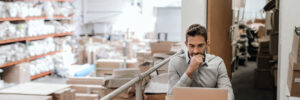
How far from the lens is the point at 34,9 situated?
22.7ft

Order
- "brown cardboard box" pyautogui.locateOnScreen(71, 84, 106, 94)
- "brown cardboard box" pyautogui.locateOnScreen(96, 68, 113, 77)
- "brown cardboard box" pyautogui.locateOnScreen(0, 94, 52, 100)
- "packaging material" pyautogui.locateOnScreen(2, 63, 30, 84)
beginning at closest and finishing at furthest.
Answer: "brown cardboard box" pyautogui.locateOnScreen(0, 94, 52, 100) < "brown cardboard box" pyautogui.locateOnScreen(71, 84, 106, 94) < "brown cardboard box" pyautogui.locateOnScreen(96, 68, 113, 77) < "packaging material" pyautogui.locateOnScreen(2, 63, 30, 84)

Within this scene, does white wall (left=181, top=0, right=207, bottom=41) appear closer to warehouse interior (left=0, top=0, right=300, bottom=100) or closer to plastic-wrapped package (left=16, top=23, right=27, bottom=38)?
warehouse interior (left=0, top=0, right=300, bottom=100)

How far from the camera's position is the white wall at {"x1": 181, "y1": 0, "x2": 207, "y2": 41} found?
3.78 m

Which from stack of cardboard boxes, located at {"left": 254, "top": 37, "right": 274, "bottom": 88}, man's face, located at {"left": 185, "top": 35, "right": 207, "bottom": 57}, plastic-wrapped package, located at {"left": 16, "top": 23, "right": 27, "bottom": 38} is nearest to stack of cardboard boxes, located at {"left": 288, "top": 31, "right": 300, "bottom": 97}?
man's face, located at {"left": 185, "top": 35, "right": 207, "bottom": 57}

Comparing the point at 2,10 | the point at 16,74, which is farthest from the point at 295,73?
the point at 16,74

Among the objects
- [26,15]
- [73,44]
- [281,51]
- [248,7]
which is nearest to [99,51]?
[73,44]

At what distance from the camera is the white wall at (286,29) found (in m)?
2.88

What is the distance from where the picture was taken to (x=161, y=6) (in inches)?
435

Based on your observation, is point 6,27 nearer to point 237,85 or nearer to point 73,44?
point 73,44

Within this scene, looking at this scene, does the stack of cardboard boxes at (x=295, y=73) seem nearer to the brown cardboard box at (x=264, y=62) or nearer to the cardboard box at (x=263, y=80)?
the cardboard box at (x=263, y=80)

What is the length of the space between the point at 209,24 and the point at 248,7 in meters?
7.83

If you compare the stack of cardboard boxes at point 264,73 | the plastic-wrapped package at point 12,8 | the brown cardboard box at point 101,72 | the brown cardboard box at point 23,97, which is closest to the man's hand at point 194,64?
the brown cardboard box at point 23,97

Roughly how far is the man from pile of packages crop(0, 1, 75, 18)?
4.61 m

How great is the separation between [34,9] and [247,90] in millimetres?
4447
